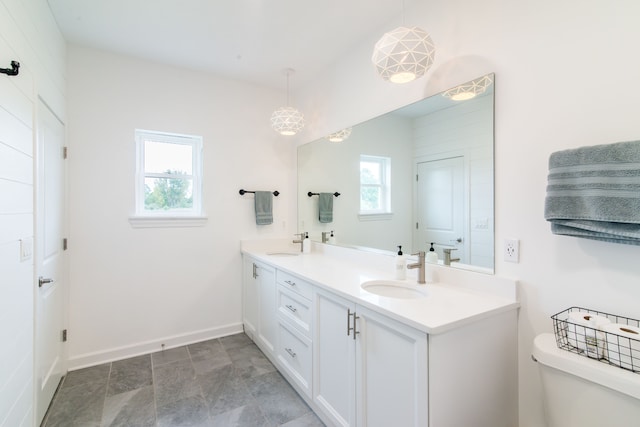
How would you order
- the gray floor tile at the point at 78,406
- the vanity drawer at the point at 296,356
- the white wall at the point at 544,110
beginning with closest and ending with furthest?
the white wall at the point at 544,110, the gray floor tile at the point at 78,406, the vanity drawer at the point at 296,356

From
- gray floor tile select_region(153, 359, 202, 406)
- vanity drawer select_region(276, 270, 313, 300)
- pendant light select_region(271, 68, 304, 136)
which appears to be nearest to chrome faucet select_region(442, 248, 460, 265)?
vanity drawer select_region(276, 270, 313, 300)

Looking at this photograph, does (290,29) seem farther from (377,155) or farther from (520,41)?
(520,41)

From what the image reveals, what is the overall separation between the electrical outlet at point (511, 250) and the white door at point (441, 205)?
230mm

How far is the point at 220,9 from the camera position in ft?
6.75

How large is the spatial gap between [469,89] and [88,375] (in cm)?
343

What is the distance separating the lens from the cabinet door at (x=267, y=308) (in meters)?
2.46

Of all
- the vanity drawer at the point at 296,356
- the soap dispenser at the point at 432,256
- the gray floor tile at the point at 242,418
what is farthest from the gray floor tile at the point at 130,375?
the soap dispenser at the point at 432,256

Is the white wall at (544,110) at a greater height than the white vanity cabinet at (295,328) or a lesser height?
greater

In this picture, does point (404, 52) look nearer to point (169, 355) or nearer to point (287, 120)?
point (287, 120)

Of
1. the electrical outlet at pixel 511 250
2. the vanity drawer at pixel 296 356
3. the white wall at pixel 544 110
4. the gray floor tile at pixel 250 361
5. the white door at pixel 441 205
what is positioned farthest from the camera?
the gray floor tile at pixel 250 361

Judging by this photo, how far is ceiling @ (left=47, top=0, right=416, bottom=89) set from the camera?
2031 mm

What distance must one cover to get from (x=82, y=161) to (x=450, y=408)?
10.2ft

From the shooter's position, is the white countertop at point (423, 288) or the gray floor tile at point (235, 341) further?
the gray floor tile at point (235, 341)

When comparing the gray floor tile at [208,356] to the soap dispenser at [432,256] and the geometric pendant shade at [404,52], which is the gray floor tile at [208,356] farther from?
the geometric pendant shade at [404,52]
